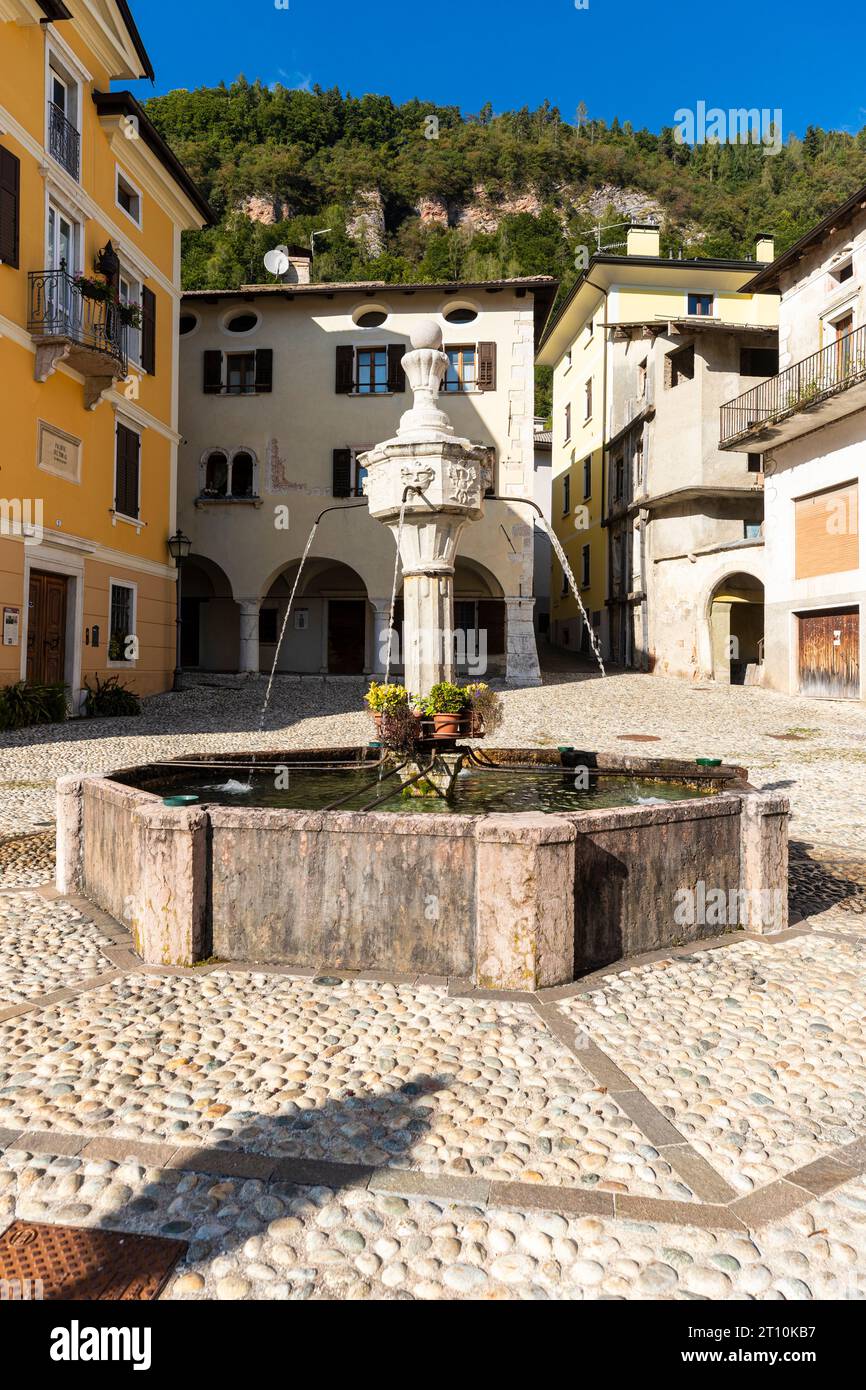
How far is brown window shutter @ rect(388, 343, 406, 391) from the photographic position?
24.3 meters

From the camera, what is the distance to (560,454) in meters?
40.1

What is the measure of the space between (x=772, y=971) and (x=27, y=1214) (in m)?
3.61

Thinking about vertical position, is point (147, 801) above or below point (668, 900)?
above

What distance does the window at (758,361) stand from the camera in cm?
2622

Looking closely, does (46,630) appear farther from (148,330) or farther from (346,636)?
(346,636)

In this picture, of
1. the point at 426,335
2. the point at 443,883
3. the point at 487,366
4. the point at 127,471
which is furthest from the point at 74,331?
the point at 443,883

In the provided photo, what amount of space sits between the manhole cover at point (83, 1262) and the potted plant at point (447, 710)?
4.56 meters

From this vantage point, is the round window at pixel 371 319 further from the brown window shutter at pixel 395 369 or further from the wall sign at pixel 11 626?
Result: the wall sign at pixel 11 626

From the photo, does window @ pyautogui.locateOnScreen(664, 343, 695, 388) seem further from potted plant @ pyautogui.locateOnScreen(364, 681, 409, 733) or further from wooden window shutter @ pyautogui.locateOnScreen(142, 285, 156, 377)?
potted plant @ pyautogui.locateOnScreen(364, 681, 409, 733)

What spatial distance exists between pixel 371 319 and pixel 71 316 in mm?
10614

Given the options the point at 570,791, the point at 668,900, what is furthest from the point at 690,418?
the point at 668,900

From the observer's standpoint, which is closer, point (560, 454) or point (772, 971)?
point (772, 971)
